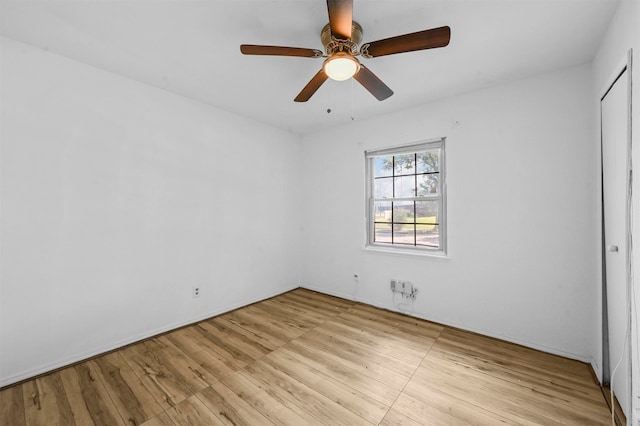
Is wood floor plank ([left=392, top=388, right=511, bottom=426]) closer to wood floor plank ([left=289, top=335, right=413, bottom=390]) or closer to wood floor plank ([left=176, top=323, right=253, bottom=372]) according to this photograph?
wood floor plank ([left=289, top=335, right=413, bottom=390])

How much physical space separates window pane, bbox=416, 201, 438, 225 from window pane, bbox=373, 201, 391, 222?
A: 1.31 ft

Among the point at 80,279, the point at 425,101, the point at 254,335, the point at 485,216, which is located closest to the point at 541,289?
the point at 485,216

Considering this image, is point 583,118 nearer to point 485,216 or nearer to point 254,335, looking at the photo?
point 485,216

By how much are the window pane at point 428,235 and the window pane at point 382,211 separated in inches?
17.3

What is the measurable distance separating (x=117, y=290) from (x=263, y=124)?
2666 mm

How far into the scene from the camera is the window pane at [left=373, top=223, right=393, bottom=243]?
3551mm

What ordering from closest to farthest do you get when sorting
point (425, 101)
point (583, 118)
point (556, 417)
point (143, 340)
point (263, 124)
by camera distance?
1. point (556, 417)
2. point (583, 118)
3. point (143, 340)
4. point (425, 101)
5. point (263, 124)

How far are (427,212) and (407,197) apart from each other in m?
0.31

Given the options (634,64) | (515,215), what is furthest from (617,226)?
(634,64)

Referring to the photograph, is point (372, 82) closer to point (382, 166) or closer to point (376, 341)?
point (382, 166)

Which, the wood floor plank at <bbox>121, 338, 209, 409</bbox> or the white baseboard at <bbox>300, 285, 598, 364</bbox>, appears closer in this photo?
the wood floor plank at <bbox>121, 338, 209, 409</bbox>

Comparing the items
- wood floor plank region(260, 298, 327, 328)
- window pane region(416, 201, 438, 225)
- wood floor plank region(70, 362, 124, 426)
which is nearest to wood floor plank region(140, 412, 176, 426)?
wood floor plank region(70, 362, 124, 426)

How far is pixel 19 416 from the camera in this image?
5.41 feet

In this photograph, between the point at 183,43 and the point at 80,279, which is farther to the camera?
the point at 80,279
